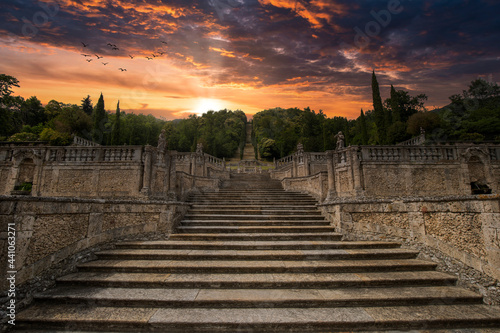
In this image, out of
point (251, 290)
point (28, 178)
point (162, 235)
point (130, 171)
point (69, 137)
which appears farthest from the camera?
point (69, 137)

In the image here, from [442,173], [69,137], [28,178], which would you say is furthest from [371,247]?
[69,137]

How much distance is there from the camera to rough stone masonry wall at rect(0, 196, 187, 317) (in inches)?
154

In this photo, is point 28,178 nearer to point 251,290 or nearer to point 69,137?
point 251,290

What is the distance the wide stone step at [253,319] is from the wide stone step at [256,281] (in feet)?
2.33

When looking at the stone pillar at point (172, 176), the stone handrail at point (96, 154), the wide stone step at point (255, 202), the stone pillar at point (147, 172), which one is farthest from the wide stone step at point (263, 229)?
the stone handrail at point (96, 154)

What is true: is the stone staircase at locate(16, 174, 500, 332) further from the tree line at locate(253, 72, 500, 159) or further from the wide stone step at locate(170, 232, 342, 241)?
the tree line at locate(253, 72, 500, 159)

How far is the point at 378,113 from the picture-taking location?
1393 inches

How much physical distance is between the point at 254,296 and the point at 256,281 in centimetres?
44

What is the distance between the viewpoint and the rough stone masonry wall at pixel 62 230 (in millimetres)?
3918

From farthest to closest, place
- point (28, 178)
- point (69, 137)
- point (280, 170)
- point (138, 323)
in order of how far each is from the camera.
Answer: point (69, 137)
point (280, 170)
point (28, 178)
point (138, 323)

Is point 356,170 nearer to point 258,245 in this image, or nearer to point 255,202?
point 255,202

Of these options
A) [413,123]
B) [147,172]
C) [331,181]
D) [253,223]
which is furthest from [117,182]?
[413,123]

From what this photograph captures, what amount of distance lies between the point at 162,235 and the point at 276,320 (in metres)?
5.13

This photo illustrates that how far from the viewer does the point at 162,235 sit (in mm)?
7332
